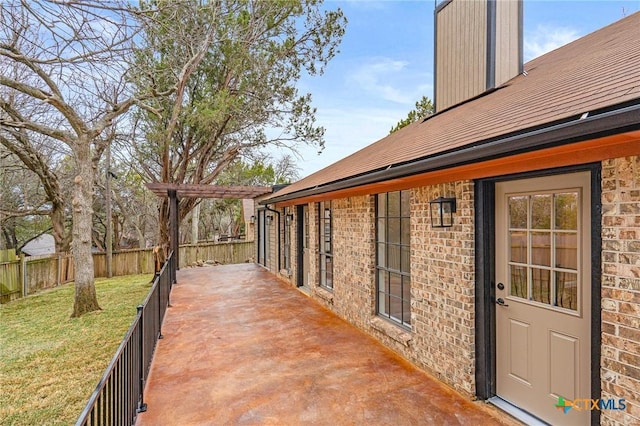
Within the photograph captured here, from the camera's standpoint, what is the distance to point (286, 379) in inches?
160

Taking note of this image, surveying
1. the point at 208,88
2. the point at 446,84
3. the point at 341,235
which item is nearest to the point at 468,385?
the point at 341,235

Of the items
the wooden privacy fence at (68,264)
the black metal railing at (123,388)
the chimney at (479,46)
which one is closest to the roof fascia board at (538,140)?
the chimney at (479,46)

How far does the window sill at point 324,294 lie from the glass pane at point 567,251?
15.6ft

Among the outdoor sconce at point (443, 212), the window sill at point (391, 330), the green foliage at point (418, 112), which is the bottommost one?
the window sill at point (391, 330)

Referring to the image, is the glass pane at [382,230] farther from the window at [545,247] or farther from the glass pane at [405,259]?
the window at [545,247]

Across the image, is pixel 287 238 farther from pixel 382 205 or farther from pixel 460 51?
pixel 460 51

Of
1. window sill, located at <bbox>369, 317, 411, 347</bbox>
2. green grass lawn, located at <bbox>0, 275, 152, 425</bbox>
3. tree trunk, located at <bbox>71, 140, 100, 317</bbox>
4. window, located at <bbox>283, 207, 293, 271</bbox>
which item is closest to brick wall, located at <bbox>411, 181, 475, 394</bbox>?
window sill, located at <bbox>369, 317, 411, 347</bbox>

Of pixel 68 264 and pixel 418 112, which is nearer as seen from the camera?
pixel 68 264

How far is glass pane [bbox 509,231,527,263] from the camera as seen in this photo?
3.15 metres

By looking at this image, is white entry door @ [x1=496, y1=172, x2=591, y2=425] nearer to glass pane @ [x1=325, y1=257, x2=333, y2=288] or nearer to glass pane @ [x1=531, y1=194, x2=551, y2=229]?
glass pane @ [x1=531, y1=194, x2=551, y2=229]

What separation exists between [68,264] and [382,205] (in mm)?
15032

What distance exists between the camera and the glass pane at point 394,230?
507 cm

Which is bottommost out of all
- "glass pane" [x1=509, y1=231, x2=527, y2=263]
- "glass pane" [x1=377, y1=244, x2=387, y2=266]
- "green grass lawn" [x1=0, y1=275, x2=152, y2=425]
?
"green grass lawn" [x1=0, y1=275, x2=152, y2=425]

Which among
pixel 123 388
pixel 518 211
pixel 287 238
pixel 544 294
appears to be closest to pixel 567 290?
pixel 544 294
